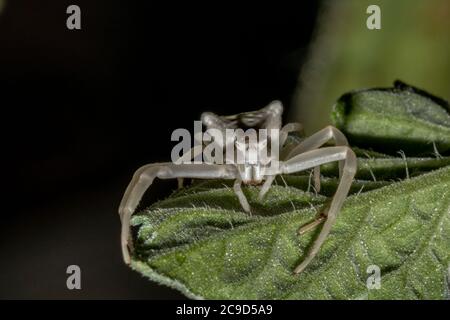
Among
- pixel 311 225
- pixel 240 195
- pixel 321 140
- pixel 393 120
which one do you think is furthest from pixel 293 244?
pixel 393 120

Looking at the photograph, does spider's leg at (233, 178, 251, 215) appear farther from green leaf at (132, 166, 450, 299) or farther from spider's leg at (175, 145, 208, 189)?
spider's leg at (175, 145, 208, 189)

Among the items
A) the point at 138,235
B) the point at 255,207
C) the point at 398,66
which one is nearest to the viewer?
the point at 138,235

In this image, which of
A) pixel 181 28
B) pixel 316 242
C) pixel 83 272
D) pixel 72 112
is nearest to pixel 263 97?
pixel 181 28

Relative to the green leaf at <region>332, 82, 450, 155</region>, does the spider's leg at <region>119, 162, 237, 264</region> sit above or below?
below

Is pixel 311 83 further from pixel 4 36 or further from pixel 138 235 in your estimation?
pixel 138 235

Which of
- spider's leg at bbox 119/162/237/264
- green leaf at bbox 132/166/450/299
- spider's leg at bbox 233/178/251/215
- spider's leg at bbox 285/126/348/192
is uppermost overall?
spider's leg at bbox 285/126/348/192

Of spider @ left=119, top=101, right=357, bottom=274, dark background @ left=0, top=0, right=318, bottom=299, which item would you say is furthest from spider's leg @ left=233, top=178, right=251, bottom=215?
dark background @ left=0, top=0, right=318, bottom=299

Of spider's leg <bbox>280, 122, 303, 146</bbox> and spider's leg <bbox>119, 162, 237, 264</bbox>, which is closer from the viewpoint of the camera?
spider's leg <bbox>119, 162, 237, 264</bbox>
